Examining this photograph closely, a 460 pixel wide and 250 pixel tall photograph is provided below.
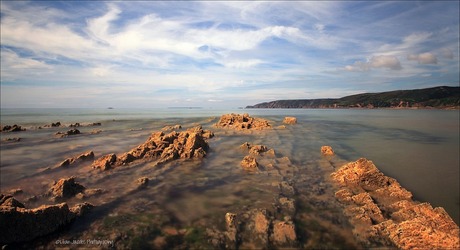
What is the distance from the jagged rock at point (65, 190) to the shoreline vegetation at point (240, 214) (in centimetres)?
3

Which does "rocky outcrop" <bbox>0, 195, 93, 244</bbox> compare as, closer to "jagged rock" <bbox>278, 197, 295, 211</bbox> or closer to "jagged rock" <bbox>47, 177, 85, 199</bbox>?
"jagged rock" <bbox>47, 177, 85, 199</bbox>

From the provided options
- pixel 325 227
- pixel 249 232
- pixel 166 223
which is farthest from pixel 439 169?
pixel 166 223

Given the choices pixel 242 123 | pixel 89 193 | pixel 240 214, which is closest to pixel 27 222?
pixel 89 193

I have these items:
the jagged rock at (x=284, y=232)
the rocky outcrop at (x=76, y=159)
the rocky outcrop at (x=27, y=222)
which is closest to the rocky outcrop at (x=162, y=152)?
the rocky outcrop at (x=76, y=159)

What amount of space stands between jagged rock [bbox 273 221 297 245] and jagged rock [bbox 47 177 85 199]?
7282 millimetres

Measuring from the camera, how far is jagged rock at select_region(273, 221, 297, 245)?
5.91m

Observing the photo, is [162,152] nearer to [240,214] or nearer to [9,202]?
[9,202]

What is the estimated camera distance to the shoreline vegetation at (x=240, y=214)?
18.8 feet

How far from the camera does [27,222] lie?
227 inches

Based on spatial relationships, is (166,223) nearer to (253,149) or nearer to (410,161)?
(253,149)

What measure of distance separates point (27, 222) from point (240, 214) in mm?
5363

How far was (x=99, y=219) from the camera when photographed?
22.5 ft

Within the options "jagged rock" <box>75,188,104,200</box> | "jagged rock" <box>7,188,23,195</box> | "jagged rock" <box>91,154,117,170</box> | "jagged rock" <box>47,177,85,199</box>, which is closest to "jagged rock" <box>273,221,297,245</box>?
"jagged rock" <box>75,188,104,200</box>

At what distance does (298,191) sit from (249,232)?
353cm
